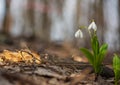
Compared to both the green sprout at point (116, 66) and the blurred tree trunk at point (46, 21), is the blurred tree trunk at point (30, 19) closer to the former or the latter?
the blurred tree trunk at point (46, 21)

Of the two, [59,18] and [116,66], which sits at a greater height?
[59,18]

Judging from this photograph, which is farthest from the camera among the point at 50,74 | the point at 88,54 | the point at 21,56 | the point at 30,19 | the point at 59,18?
the point at 30,19

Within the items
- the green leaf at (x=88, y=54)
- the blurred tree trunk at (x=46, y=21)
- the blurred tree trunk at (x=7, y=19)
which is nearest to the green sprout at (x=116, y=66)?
the green leaf at (x=88, y=54)

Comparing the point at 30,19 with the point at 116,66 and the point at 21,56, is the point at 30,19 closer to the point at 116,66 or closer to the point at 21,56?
the point at 21,56

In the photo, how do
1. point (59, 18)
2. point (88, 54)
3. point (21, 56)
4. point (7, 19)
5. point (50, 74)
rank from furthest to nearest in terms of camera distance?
point (59, 18), point (7, 19), point (21, 56), point (88, 54), point (50, 74)

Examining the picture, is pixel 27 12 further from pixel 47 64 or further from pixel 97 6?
pixel 47 64

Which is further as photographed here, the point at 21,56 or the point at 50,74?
the point at 21,56

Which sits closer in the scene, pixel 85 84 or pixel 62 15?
pixel 85 84

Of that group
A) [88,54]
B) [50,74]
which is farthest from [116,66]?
[50,74]

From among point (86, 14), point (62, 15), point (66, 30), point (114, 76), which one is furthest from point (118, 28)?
point (114, 76)
